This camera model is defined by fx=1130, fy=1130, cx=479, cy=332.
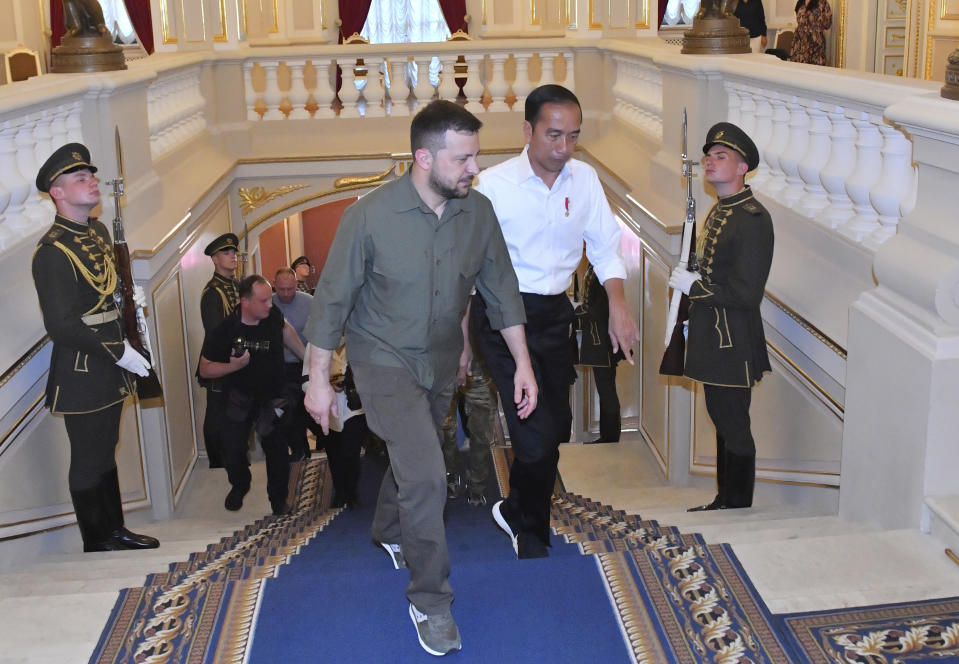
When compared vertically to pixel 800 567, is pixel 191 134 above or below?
above

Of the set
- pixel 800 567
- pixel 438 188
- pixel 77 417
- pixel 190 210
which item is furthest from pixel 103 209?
pixel 800 567

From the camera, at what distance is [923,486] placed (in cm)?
328

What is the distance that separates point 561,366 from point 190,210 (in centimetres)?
379

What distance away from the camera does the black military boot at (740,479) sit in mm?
4543

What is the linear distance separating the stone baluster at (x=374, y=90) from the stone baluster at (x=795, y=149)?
5.64 metres

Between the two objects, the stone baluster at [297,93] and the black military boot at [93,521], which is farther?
the stone baluster at [297,93]

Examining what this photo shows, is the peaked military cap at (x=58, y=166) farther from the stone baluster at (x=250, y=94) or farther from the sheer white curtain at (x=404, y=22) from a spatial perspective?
the sheer white curtain at (x=404, y=22)

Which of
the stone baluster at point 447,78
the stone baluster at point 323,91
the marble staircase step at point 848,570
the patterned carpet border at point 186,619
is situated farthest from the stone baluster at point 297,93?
the marble staircase step at point 848,570

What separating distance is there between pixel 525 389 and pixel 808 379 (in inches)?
56.4

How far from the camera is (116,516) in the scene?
4.89m

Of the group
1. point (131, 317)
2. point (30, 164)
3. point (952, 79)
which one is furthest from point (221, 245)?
point (952, 79)

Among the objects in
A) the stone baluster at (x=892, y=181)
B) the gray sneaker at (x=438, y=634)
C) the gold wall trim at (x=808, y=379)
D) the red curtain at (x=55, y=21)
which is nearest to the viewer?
the gray sneaker at (x=438, y=634)

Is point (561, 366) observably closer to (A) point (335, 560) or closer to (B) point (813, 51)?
(A) point (335, 560)

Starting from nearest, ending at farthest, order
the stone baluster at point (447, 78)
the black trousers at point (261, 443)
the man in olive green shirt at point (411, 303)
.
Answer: the man in olive green shirt at point (411, 303)
the black trousers at point (261, 443)
the stone baluster at point (447, 78)
